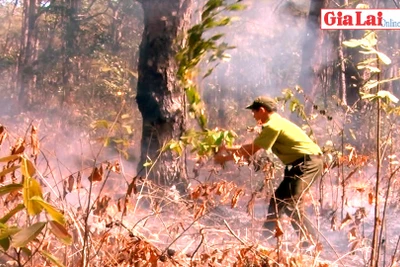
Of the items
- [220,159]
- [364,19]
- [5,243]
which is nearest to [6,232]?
[5,243]

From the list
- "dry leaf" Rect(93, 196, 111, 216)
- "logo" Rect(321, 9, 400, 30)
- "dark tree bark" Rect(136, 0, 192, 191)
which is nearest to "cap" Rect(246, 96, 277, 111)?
"logo" Rect(321, 9, 400, 30)

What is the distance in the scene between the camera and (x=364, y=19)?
3461 millimetres

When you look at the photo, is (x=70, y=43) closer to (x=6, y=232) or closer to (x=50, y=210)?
(x=6, y=232)

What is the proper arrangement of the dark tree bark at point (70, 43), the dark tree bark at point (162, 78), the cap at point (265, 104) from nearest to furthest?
the cap at point (265, 104) → the dark tree bark at point (162, 78) → the dark tree bark at point (70, 43)

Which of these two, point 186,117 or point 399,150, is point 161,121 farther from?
point 399,150

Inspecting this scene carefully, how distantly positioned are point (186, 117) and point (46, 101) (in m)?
10.7

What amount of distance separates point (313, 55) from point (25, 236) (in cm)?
884

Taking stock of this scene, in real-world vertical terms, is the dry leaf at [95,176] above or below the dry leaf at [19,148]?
below

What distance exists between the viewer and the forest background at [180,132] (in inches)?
96.9

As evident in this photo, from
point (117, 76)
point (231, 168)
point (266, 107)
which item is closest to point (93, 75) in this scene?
point (117, 76)

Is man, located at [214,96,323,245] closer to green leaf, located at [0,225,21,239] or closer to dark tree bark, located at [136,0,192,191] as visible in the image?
dark tree bark, located at [136,0,192,191]

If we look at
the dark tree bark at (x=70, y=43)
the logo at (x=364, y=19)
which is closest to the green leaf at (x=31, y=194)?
the logo at (x=364, y=19)

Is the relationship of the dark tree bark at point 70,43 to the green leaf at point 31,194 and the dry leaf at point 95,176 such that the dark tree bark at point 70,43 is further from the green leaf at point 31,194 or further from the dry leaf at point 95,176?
the green leaf at point 31,194

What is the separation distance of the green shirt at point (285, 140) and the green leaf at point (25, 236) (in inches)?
111
